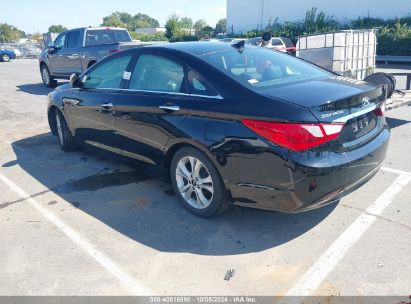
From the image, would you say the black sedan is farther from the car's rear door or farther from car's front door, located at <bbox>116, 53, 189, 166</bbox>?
the car's rear door

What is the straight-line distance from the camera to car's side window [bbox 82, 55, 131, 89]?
4613 millimetres

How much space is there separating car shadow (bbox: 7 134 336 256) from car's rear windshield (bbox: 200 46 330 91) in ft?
4.15

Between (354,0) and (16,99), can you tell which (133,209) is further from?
(354,0)

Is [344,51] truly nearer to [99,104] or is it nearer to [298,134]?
[99,104]

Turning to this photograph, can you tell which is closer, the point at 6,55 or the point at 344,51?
the point at 344,51

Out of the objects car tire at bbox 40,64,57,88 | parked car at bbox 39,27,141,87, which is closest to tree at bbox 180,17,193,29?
car tire at bbox 40,64,57,88

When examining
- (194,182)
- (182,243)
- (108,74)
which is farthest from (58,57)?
(182,243)

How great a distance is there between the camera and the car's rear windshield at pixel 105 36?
40.1ft

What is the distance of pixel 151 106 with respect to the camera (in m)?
4.02

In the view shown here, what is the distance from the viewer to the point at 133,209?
4059 millimetres

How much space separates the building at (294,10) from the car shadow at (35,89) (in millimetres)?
30973

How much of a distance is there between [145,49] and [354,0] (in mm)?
A: 38445

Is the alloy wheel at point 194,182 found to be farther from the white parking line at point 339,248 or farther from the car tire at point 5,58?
the car tire at point 5,58

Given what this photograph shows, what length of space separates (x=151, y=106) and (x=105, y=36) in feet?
30.9
